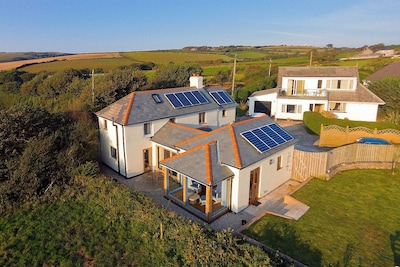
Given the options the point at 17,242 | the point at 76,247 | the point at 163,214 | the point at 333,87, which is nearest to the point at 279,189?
the point at 163,214

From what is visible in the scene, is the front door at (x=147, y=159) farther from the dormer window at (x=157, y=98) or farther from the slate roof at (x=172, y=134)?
the dormer window at (x=157, y=98)

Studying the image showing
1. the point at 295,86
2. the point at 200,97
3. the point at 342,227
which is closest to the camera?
the point at 342,227

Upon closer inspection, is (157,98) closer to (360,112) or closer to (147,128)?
(147,128)

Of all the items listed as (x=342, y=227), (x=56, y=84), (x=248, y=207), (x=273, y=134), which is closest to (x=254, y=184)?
(x=248, y=207)

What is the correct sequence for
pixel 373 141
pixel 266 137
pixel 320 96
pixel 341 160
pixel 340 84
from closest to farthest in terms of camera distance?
pixel 266 137 < pixel 341 160 < pixel 373 141 < pixel 320 96 < pixel 340 84

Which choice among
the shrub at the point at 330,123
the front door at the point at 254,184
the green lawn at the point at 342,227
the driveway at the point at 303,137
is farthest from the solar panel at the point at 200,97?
the shrub at the point at 330,123

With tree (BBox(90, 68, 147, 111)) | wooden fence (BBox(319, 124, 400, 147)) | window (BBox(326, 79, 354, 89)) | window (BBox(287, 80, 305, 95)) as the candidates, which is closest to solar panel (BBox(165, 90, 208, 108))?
tree (BBox(90, 68, 147, 111))

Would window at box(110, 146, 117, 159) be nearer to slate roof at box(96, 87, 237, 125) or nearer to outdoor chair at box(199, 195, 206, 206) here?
slate roof at box(96, 87, 237, 125)
